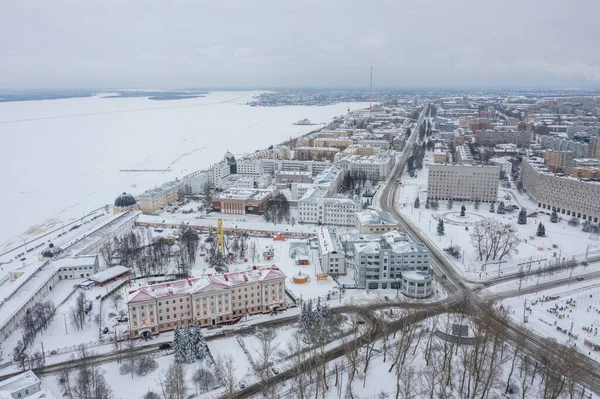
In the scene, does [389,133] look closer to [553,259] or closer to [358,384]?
[553,259]

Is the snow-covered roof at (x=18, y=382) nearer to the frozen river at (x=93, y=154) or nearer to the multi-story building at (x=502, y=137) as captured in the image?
the frozen river at (x=93, y=154)

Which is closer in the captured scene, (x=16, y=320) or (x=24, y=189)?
(x=16, y=320)

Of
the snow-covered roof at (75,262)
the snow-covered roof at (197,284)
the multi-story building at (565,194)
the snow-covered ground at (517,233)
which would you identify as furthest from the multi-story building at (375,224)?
the multi-story building at (565,194)

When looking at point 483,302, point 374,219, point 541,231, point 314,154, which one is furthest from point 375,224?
point 314,154

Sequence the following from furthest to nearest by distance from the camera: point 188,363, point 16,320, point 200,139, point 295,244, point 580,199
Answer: point 200,139
point 580,199
point 295,244
point 16,320
point 188,363

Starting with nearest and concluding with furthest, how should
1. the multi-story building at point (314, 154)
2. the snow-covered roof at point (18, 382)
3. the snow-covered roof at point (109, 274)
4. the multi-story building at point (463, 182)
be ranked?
the snow-covered roof at point (18, 382) → the snow-covered roof at point (109, 274) → the multi-story building at point (463, 182) → the multi-story building at point (314, 154)

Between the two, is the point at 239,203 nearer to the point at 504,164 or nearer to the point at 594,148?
the point at 504,164

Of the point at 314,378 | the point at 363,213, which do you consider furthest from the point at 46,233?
the point at 314,378
